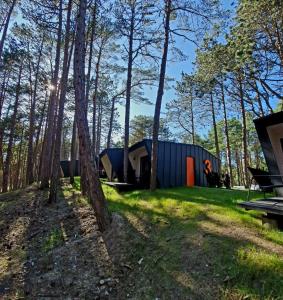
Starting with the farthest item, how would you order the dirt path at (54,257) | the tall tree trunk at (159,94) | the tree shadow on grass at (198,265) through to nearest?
1. the tall tree trunk at (159,94)
2. the dirt path at (54,257)
3. the tree shadow on grass at (198,265)

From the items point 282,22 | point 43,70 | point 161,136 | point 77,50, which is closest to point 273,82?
point 282,22

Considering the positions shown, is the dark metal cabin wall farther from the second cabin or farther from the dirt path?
the dirt path

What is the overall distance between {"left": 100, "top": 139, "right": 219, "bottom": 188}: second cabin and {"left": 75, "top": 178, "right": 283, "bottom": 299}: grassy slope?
582 cm

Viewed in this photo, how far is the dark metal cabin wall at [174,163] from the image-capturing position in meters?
11.6

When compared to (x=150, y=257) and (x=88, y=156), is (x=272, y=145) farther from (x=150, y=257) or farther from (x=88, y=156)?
(x=88, y=156)

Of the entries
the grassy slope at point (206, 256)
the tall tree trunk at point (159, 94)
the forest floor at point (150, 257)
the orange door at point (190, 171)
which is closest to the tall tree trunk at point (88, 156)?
the forest floor at point (150, 257)

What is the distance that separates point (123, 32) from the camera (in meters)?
12.2

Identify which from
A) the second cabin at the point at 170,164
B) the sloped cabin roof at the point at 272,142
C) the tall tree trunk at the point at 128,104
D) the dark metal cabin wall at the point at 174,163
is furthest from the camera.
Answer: the tall tree trunk at the point at 128,104

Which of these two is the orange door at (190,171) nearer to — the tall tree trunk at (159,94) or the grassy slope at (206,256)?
the tall tree trunk at (159,94)

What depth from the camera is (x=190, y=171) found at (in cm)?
1314

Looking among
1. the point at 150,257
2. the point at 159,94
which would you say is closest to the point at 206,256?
the point at 150,257

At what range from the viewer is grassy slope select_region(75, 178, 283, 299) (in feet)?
10.3

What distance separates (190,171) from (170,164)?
1.72 metres

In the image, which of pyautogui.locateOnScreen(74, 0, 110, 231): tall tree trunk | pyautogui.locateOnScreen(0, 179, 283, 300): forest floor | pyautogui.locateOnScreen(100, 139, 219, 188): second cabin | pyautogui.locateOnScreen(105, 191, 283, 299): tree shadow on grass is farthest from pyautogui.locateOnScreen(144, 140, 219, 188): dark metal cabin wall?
pyautogui.locateOnScreen(105, 191, 283, 299): tree shadow on grass
